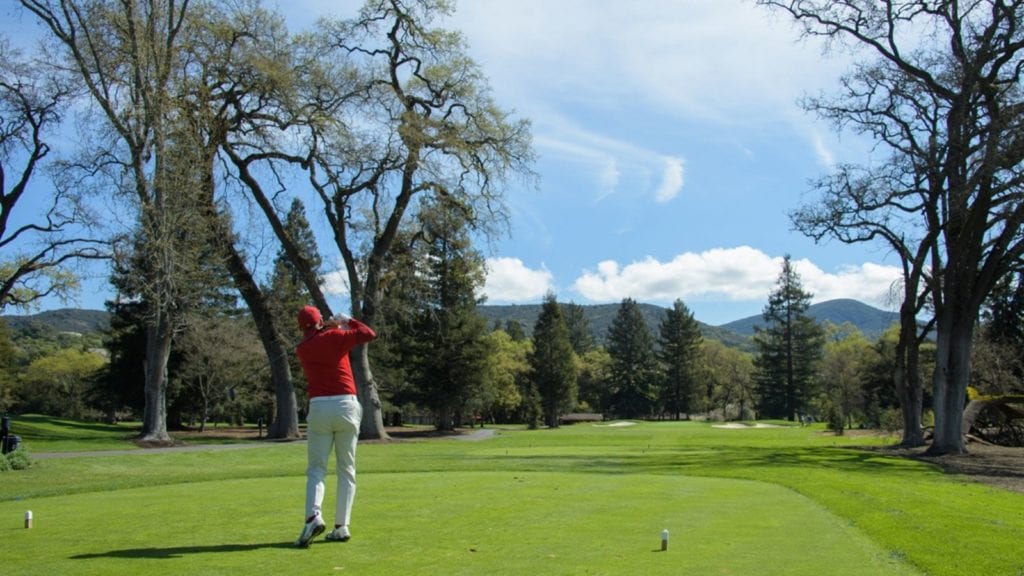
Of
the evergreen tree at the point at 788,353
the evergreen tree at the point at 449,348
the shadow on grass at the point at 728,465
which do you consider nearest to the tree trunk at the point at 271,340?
the evergreen tree at the point at 449,348

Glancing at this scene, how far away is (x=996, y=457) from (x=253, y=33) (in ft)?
104

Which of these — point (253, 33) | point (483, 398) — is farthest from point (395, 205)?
point (483, 398)

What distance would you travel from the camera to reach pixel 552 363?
68125mm

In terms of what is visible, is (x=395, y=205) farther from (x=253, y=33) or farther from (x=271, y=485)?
(x=271, y=485)

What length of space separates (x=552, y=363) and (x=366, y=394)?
119ft

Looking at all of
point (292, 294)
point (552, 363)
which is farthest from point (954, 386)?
point (292, 294)

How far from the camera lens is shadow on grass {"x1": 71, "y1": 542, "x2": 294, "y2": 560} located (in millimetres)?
6188

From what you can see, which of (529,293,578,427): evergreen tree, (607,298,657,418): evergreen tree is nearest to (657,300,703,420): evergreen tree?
(607,298,657,418): evergreen tree

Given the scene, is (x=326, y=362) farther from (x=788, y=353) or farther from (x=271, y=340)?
(x=788, y=353)

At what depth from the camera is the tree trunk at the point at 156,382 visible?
2828 centimetres

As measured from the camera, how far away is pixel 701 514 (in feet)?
29.5

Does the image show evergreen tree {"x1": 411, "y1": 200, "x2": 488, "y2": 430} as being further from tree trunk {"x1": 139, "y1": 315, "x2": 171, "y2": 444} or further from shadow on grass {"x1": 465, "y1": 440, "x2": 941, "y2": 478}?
shadow on grass {"x1": 465, "y1": 440, "x2": 941, "y2": 478}

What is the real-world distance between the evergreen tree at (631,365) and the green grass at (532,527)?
88.7 metres

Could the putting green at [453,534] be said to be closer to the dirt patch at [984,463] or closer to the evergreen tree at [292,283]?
the dirt patch at [984,463]
